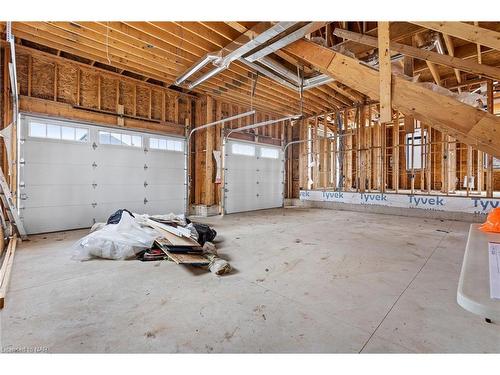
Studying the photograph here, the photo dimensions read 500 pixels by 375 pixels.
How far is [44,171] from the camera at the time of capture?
16.7 feet

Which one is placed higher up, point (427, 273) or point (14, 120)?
point (14, 120)

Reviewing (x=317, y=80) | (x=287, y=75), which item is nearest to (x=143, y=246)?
(x=287, y=75)

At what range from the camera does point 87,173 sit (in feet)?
18.5

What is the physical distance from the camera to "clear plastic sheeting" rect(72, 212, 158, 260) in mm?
3393

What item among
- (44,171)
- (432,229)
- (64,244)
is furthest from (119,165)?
(432,229)

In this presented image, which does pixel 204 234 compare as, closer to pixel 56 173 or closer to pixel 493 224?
pixel 493 224

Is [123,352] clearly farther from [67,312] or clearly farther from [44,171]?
[44,171]

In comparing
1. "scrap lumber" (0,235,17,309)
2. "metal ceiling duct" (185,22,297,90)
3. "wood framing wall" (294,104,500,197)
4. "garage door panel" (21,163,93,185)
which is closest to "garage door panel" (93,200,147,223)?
"garage door panel" (21,163,93,185)

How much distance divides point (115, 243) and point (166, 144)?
13.8 feet

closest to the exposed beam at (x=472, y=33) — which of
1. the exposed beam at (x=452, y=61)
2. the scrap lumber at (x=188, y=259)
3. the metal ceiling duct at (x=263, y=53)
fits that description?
the exposed beam at (x=452, y=61)

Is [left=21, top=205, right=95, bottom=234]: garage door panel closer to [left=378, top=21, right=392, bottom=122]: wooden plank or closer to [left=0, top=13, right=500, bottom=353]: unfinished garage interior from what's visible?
[left=0, top=13, right=500, bottom=353]: unfinished garage interior

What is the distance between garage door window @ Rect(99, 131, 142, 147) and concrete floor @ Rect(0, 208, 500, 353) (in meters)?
2.95
